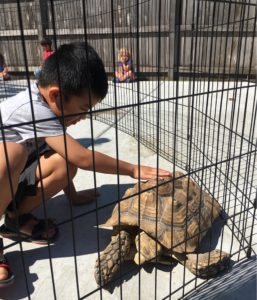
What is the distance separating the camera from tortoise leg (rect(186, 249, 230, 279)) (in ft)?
6.25

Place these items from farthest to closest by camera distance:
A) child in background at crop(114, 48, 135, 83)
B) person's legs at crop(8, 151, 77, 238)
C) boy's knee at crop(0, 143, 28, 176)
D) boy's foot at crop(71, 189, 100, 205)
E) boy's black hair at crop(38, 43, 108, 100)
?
child in background at crop(114, 48, 135, 83), boy's foot at crop(71, 189, 100, 205), person's legs at crop(8, 151, 77, 238), boy's knee at crop(0, 143, 28, 176), boy's black hair at crop(38, 43, 108, 100)

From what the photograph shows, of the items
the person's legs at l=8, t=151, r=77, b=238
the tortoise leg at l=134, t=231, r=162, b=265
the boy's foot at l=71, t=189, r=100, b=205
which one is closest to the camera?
the tortoise leg at l=134, t=231, r=162, b=265

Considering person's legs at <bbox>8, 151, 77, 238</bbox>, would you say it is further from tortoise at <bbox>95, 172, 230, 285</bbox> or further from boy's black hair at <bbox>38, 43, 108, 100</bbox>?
boy's black hair at <bbox>38, 43, 108, 100</bbox>

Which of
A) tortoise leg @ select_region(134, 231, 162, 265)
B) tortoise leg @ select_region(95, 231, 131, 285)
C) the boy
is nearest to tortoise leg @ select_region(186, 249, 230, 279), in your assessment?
tortoise leg @ select_region(134, 231, 162, 265)

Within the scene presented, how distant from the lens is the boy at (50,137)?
157cm

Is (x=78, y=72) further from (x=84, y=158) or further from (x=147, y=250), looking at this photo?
(x=147, y=250)

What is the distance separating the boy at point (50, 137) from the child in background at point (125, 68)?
177 inches

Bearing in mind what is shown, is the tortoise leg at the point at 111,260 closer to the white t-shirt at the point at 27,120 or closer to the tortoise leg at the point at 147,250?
the tortoise leg at the point at 147,250

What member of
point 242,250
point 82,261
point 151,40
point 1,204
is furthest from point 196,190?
point 151,40

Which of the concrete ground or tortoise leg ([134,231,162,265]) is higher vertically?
tortoise leg ([134,231,162,265])

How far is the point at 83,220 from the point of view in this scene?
101 inches

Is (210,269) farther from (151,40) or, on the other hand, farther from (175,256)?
(151,40)

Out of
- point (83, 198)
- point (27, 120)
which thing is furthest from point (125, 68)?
point (27, 120)

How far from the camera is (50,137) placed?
1.94 m
